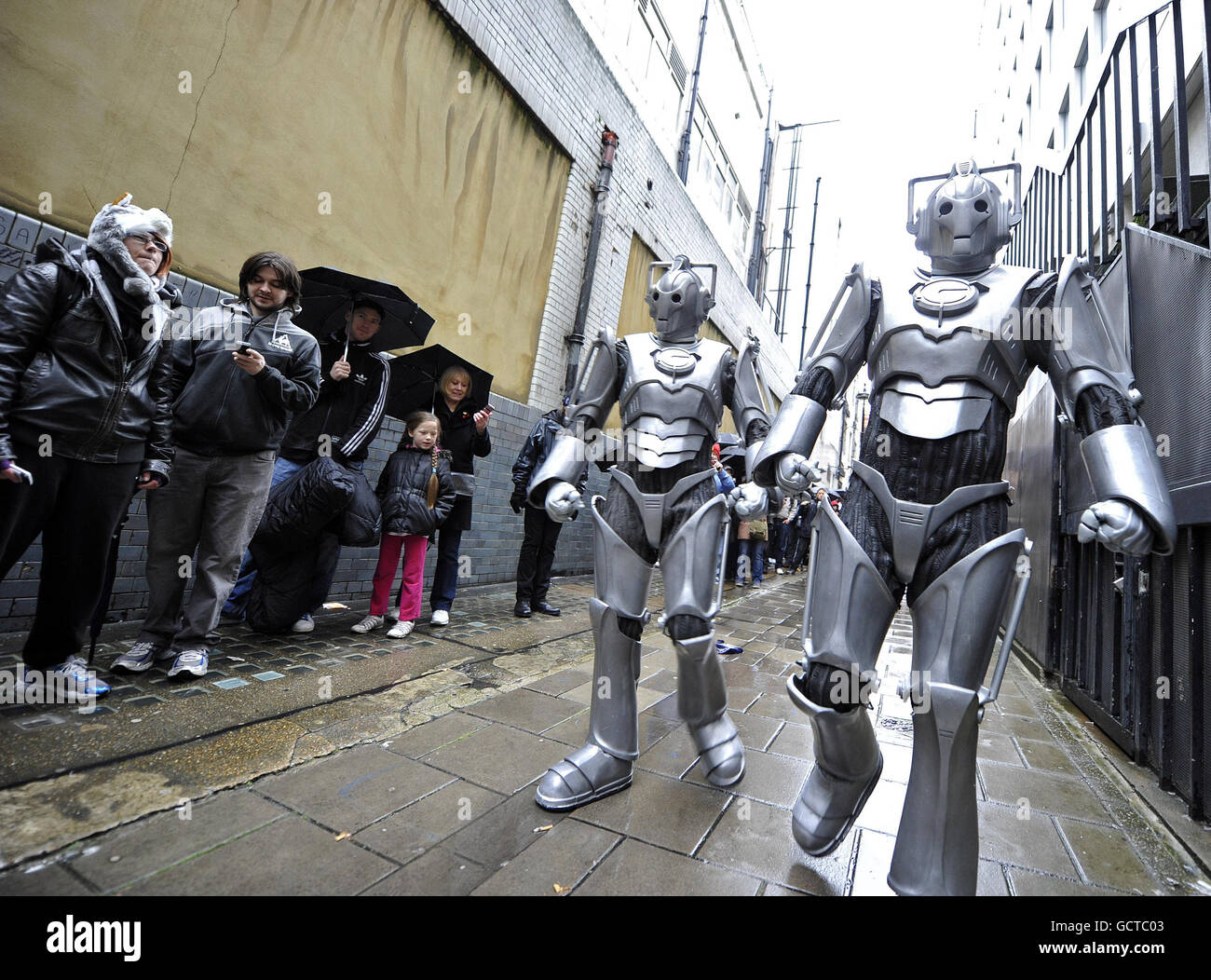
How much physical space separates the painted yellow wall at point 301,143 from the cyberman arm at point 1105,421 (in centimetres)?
467

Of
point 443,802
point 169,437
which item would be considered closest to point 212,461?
point 169,437

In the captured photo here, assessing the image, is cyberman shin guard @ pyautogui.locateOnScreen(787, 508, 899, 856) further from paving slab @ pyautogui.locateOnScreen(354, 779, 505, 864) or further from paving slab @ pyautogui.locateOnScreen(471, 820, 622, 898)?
paving slab @ pyautogui.locateOnScreen(354, 779, 505, 864)

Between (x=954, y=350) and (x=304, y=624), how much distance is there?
4.06m

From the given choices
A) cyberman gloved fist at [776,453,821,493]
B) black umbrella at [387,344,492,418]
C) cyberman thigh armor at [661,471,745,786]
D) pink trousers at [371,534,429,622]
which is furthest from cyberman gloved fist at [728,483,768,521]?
black umbrella at [387,344,492,418]

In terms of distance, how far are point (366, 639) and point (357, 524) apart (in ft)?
2.84

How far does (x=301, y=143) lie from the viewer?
4688mm

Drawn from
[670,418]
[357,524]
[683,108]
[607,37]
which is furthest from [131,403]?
[683,108]

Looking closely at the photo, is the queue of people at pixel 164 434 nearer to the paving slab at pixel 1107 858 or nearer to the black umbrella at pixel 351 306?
the black umbrella at pixel 351 306

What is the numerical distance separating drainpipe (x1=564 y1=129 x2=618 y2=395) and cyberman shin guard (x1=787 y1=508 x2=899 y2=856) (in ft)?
21.4

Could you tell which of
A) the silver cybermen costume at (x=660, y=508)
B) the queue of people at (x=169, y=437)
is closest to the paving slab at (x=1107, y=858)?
the silver cybermen costume at (x=660, y=508)

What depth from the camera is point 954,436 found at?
186cm

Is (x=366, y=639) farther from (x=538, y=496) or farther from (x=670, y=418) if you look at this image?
(x=670, y=418)

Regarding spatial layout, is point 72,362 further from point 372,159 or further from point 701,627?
point 372,159

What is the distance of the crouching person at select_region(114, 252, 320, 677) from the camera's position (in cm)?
322
